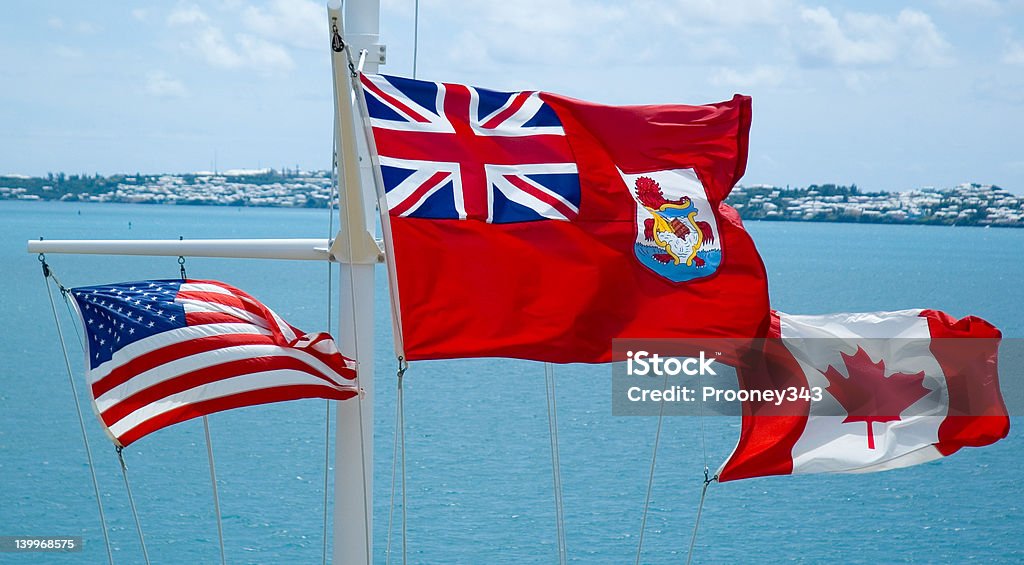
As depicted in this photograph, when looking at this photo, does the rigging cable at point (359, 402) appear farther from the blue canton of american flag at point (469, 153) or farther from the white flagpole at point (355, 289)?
the blue canton of american flag at point (469, 153)

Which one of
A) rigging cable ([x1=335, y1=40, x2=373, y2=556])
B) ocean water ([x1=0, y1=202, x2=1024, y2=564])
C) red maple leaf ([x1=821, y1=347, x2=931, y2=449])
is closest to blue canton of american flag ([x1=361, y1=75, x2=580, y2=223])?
rigging cable ([x1=335, y1=40, x2=373, y2=556])

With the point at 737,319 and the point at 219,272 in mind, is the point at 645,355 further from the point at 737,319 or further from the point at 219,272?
the point at 219,272

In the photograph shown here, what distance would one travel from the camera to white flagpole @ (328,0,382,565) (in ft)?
28.7

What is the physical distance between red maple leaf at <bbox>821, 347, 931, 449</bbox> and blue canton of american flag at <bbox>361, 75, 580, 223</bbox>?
3.62 metres

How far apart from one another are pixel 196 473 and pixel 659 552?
14.1m

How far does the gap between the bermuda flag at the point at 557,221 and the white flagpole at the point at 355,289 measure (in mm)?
259

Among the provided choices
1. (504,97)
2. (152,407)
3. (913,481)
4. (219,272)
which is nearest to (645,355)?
(504,97)

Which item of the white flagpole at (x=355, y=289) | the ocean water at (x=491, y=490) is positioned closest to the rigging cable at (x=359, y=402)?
the white flagpole at (x=355, y=289)

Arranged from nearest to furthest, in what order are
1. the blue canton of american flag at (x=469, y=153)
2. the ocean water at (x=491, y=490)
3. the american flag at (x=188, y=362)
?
the blue canton of american flag at (x=469, y=153) < the american flag at (x=188, y=362) < the ocean water at (x=491, y=490)

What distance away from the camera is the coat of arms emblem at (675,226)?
392 inches

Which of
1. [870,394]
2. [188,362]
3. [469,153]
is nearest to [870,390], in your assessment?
[870,394]

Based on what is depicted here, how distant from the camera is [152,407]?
9.21 meters

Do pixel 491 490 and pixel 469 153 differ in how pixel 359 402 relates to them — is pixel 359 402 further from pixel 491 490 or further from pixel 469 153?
pixel 491 490

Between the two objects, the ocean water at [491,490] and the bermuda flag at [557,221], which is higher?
the bermuda flag at [557,221]
